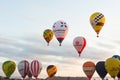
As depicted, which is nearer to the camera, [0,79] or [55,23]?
[55,23]

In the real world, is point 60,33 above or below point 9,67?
above

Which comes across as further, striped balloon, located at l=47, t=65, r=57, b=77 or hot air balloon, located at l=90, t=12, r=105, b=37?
striped balloon, located at l=47, t=65, r=57, b=77

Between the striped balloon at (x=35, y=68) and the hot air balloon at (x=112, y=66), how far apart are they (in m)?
17.0

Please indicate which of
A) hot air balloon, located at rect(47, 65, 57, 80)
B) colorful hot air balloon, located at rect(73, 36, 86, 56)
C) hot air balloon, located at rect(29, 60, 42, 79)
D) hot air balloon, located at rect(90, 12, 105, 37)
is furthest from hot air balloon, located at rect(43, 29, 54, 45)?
hot air balloon, located at rect(90, 12, 105, 37)

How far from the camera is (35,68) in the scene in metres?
81.4

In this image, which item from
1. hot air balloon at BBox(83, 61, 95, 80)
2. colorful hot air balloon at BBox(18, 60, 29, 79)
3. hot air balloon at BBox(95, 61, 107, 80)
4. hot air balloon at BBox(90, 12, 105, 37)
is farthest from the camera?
colorful hot air balloon at BBox(18, 60, 29, 79)

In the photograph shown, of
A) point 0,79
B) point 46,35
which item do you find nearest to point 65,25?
point 46,35

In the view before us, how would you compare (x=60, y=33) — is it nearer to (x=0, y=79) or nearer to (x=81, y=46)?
(x=81, y=46)

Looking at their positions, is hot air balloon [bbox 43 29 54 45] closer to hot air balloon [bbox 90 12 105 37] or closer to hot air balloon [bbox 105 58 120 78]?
hot air balloon [bbox 90 12 105 37]

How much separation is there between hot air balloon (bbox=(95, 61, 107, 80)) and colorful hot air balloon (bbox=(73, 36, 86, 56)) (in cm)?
367

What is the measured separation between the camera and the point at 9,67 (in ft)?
268

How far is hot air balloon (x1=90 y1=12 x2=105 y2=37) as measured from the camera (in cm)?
7069

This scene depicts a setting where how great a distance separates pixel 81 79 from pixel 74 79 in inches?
191

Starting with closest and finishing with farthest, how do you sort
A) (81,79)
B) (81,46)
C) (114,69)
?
(114,69), (81,46), (81,79)
